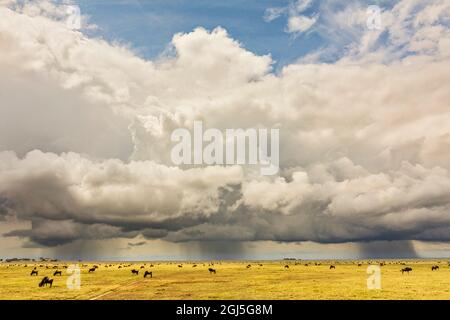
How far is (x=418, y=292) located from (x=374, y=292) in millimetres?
4613

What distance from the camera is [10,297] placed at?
4353cm

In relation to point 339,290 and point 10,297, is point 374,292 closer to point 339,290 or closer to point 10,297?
point 339,290

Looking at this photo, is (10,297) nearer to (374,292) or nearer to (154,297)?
(154,297)
